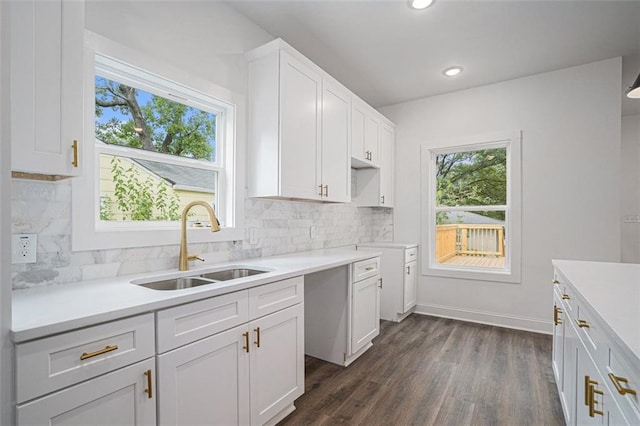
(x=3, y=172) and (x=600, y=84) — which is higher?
(x=600, y=84)

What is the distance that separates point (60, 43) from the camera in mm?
1182

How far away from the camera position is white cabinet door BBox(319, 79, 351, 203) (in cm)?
285

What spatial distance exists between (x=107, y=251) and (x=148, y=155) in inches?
24.8

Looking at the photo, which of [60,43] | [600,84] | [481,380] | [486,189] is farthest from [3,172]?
[600,84]

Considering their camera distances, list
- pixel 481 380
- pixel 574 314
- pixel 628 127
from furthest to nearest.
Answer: pixel 628 127, pixel 481 380, pixel 574 314

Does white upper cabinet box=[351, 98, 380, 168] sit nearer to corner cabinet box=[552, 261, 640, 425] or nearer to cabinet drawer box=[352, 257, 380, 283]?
cabinet drawer box=[352, 257, 380, 283]

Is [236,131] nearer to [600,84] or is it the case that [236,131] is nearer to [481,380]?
[481,380]

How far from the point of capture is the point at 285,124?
7.79 feet

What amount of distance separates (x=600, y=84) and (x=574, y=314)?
2.83m

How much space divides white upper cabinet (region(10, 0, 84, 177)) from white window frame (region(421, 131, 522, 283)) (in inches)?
146

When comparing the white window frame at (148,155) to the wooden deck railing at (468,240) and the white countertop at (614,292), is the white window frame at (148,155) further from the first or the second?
the wooden deck railing at (468,240)

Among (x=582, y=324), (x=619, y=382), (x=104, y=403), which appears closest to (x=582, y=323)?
(x=582, y=324)

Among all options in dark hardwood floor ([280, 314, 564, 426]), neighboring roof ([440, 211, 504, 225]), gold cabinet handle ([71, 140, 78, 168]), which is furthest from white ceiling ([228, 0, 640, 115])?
dark hardwood floor ([280, 314, 564, 426])

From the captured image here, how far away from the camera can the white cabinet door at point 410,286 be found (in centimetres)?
373
